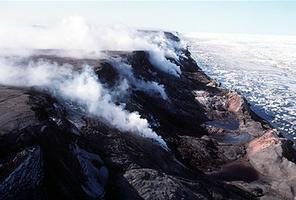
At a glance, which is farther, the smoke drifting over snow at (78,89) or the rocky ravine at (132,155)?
the smoke drifting over snow at (78,89)

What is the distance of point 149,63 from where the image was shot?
169ft

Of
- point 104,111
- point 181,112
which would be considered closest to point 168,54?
point 181,112

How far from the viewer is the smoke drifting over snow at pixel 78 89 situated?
82.9 ft

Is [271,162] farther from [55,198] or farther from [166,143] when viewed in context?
[55,198]

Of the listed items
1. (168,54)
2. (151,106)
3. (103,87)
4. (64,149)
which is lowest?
(168,54)

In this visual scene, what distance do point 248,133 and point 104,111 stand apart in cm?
1428

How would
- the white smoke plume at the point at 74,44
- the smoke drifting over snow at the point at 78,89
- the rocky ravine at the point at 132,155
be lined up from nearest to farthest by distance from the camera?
the rocky ravine at the point at 132,155 < the smoke drifting over snow at the point at 78,89 < the white smoke plume at the point at 74,44

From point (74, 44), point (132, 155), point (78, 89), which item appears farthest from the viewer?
point (74, 44)

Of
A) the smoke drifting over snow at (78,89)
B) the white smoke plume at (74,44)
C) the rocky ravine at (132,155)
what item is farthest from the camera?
the white smoke plume at (74,44)

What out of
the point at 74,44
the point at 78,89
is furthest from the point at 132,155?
the point at 74,44

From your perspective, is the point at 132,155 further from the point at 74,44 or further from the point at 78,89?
the point at 74,44

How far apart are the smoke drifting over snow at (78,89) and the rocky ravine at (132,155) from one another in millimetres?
1210

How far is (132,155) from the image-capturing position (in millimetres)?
21250

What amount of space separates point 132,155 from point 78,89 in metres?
7.25
